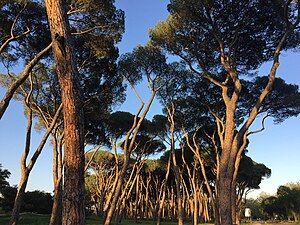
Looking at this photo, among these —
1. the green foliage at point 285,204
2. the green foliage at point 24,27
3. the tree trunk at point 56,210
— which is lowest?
the tree trunk at point 56,210

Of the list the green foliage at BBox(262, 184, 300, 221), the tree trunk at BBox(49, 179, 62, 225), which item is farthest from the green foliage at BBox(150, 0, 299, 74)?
the green foliage at BBox(262, 184, 300, 221)

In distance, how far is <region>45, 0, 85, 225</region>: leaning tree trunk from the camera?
142 inches

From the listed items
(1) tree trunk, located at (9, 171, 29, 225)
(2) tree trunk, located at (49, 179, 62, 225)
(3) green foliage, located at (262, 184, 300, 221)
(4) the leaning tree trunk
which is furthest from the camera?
(3) green foliage, located at (262, 184, 300, 221)

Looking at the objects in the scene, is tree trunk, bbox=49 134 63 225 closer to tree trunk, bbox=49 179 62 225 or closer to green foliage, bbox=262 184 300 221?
tree trunk, bbox=49 179 62 225

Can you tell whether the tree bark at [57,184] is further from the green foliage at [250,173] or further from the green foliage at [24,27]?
the green foliage at [250,173]

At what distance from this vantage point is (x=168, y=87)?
52.4 ft

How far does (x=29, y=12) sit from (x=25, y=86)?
4.14 m

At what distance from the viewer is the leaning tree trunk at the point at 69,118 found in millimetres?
3611

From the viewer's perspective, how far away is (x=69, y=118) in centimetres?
394

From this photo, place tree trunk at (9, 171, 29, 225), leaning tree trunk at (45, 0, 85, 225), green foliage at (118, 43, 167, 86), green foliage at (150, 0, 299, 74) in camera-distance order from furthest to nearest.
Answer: green foliage at (118, 43, 167, 86) < green foliage at (150, 0, 299, 74) < tree trunk at (9, 171, 29, 225) < leaning tree trunk at (45, 0, 85, 225)

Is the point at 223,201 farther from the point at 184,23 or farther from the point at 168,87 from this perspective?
the point at 168,87

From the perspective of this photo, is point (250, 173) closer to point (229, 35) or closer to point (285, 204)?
point (229, 35)

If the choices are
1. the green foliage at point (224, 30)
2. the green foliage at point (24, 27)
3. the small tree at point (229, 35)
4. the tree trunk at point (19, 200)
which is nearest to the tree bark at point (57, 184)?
the tree trunk at point (19, 200)

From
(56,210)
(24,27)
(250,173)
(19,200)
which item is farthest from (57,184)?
(250,173)
